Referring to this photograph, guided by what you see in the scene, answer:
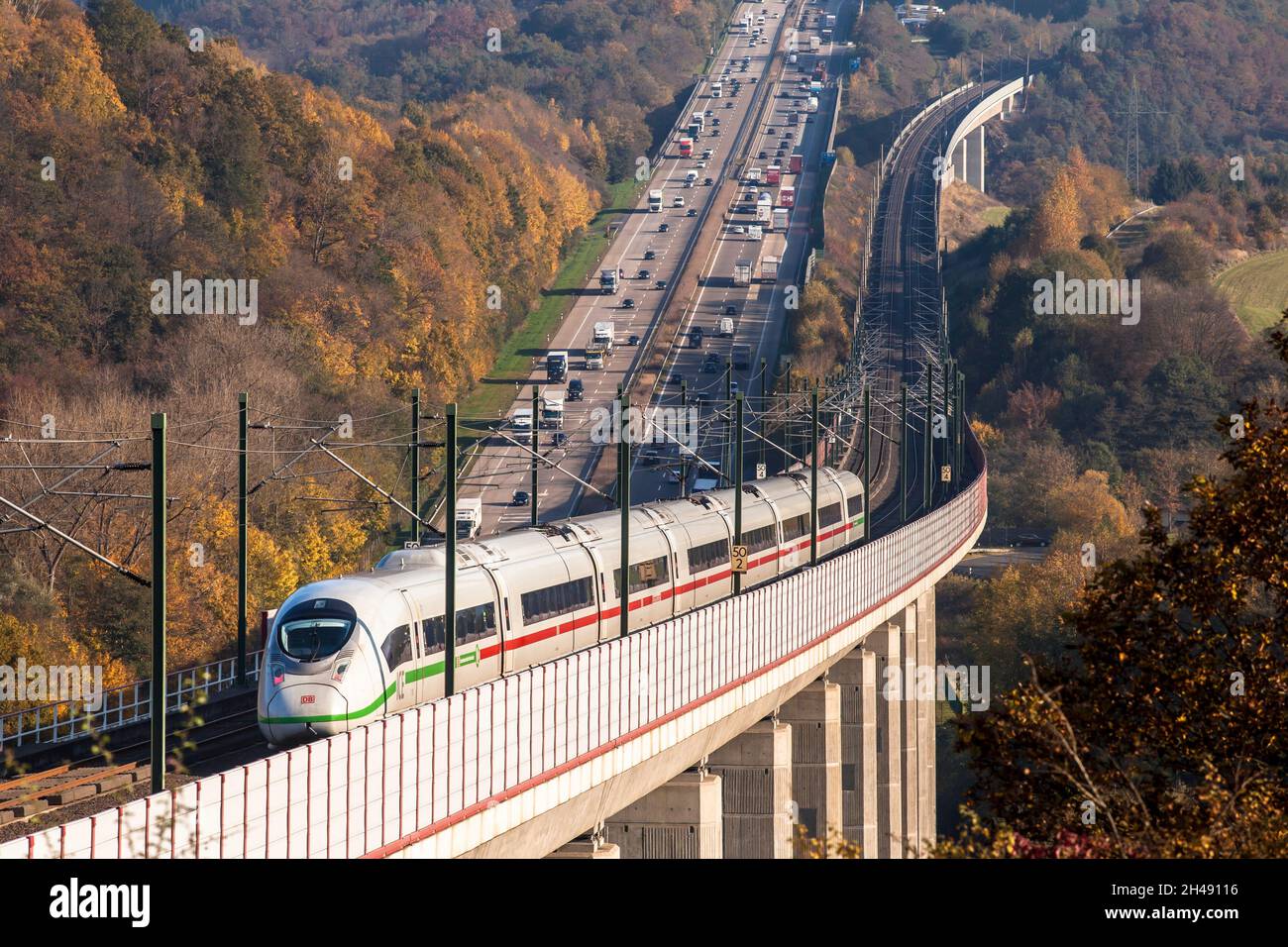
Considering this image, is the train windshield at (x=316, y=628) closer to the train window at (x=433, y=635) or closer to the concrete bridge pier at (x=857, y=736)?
the train window at (x=433, y=635)

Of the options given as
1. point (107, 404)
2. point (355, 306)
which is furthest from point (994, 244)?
point (107, 404)

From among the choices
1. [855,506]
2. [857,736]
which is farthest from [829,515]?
[857,736]

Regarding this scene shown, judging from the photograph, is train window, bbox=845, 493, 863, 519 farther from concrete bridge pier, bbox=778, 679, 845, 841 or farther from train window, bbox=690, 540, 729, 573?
train window, bbox=690, 540, 729, 573

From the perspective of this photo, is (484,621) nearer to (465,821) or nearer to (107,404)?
(465,821)

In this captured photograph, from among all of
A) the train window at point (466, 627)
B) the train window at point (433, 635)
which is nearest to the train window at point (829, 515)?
the train window at point (466, 627)

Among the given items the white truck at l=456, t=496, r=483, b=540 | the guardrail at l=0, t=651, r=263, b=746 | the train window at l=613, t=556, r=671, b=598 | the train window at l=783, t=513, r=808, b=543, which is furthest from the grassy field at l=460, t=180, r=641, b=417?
the train window at l=613, t=556, r=671, b=598

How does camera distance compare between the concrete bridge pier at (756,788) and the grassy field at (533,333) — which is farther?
the grassy field at (533,333)
